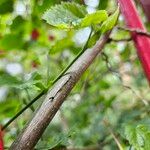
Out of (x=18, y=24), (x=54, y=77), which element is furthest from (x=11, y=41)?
(x=54, y=77)

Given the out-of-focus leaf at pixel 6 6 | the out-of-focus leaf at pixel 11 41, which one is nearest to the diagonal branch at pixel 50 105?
the out-of-focus leaf at pixel 6 6

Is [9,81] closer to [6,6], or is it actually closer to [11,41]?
[6,6]

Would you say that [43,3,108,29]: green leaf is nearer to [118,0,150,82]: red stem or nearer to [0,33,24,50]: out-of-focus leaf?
[118,0,150,82]: red stem

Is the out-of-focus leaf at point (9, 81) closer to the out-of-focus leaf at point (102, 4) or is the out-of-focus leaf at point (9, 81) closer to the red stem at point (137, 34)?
the red stem at point (137, 34)

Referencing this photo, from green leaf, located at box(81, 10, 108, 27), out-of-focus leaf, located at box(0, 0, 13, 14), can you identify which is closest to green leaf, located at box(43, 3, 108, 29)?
green leaf, located at box(81, 10, 108, 27)

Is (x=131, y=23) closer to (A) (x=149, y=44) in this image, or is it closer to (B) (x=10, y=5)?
(A) (x=149, y=44)

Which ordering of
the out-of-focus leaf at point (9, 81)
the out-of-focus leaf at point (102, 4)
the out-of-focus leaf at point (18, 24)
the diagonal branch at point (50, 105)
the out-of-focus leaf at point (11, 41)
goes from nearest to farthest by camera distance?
the diagonal branch at point (50, 105) < the out-of-focus leaf at point (9, 81) < the out-of-focus leaf at point (102, 4) < the out-of-focus leaf at point (18, 24) < the out-of-focus leaf at point (11, 41)
